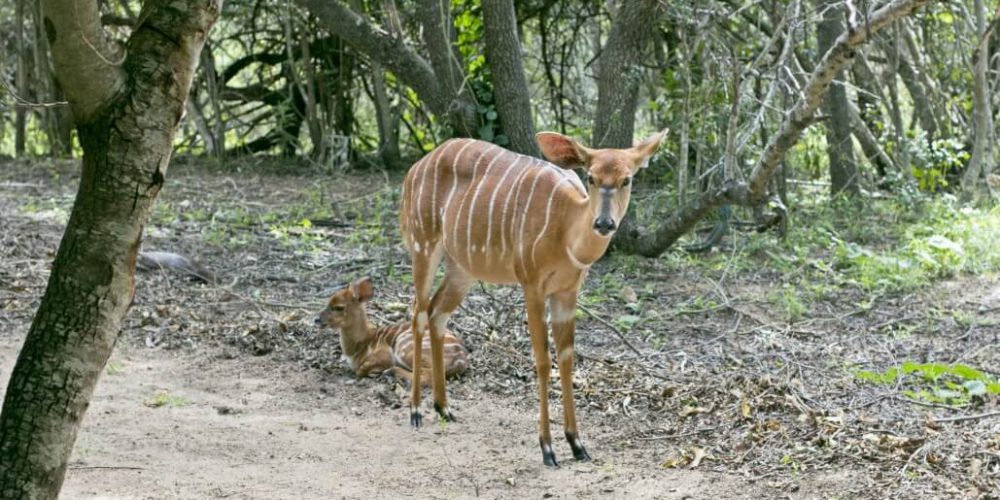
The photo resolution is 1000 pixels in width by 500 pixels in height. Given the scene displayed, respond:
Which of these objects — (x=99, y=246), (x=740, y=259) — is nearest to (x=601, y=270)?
(x=740, y=259)

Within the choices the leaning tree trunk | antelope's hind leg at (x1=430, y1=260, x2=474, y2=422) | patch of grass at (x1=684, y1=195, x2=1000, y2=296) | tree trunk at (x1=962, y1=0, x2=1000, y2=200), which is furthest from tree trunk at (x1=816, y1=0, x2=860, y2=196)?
the leaning tree trunk

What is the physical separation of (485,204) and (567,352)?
0.79 m

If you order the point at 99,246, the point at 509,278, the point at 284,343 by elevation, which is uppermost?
the point at 99,246

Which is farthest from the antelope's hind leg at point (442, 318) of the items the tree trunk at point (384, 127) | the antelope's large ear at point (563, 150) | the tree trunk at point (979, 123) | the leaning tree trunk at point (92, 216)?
the tree trunk at point (384, 127)

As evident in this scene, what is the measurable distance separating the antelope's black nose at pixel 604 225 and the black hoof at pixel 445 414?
149 centimetres

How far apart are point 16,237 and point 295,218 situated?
212 centimetres

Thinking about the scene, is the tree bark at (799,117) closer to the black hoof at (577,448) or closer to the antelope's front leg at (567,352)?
the antelope's front leg at (567,352)

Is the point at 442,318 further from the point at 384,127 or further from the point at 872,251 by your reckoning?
the point at 384,127

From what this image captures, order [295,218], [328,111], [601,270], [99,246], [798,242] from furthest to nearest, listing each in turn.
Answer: [328,111] → [295,218] → [798,242] → [601,270] → [99,246]

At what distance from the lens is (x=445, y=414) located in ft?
18.8

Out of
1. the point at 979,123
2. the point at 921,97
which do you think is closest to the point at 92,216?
the point at 979,123

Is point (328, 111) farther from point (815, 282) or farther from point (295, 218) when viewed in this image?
point (815, 282)

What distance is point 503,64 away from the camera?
858 centimetres

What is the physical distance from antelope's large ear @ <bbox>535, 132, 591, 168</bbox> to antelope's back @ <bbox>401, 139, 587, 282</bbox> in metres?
0.15
